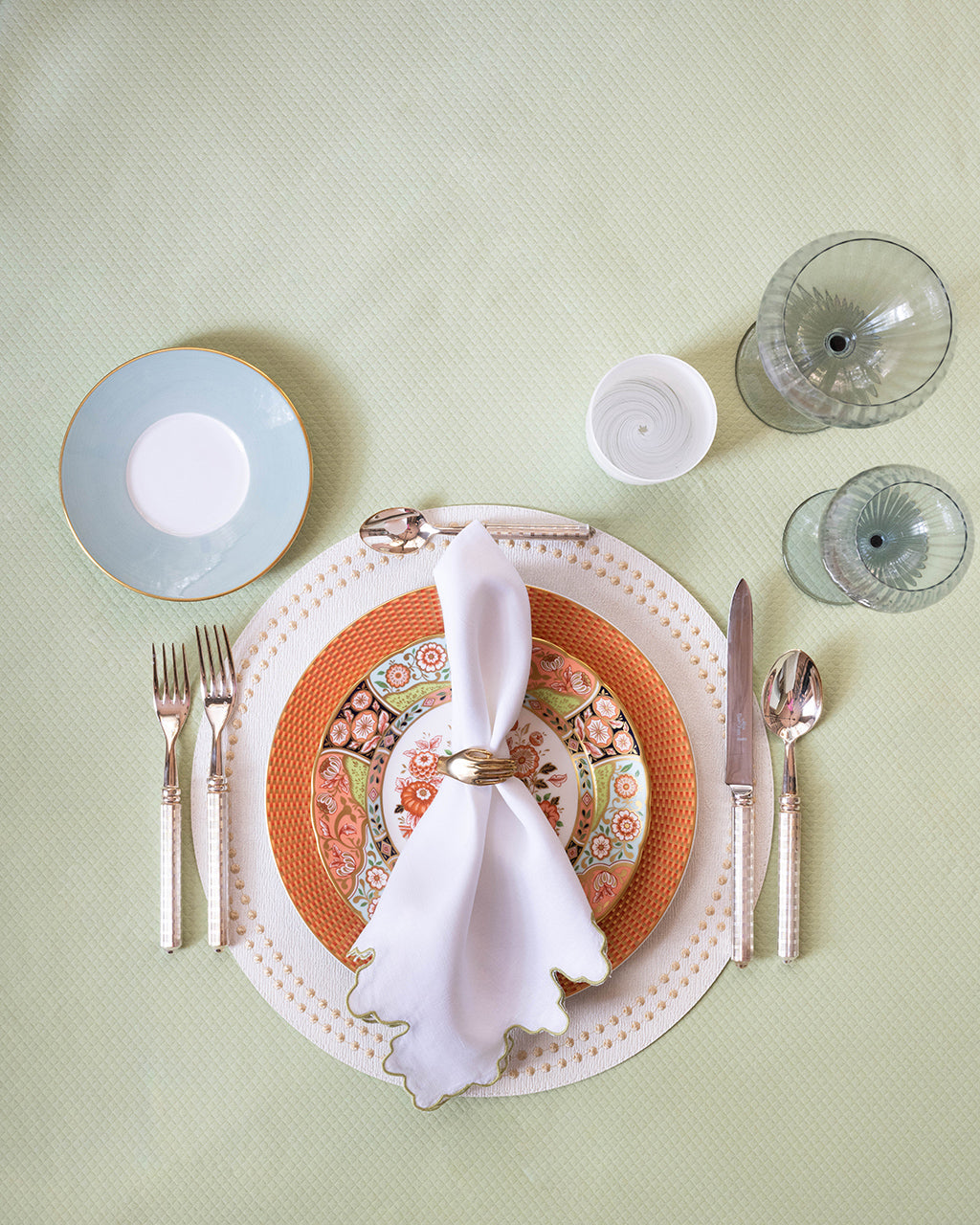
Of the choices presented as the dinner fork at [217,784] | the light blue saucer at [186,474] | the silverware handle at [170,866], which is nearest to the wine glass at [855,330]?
the light blue saucer at [186,474]

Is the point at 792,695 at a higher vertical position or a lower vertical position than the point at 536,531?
lower

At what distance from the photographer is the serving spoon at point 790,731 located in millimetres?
711

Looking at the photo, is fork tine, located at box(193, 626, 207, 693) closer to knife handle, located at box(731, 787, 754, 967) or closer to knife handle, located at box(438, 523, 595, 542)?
knife handle, located at box(438, 523, 595, 542)

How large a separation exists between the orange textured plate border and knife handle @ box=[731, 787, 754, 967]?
5 centimetres

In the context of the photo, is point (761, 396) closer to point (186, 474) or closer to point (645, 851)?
point (645, 851)

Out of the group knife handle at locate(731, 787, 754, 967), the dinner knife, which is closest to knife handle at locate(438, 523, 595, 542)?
the dinner knife

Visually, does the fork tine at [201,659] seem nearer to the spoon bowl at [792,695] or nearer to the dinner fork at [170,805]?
the dinner fork at [170,805]

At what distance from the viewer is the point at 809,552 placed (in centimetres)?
74

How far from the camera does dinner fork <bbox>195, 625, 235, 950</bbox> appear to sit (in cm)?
A: 69

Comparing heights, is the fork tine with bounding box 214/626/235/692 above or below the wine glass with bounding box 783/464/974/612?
below

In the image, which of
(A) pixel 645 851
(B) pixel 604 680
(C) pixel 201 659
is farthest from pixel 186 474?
(A) pixel 645 851

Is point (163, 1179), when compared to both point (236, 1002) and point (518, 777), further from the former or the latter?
point (518, 777)

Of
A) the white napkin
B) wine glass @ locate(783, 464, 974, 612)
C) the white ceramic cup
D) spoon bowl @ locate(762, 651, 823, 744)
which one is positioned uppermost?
the white ceramic cup

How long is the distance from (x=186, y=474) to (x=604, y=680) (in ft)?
1.39
